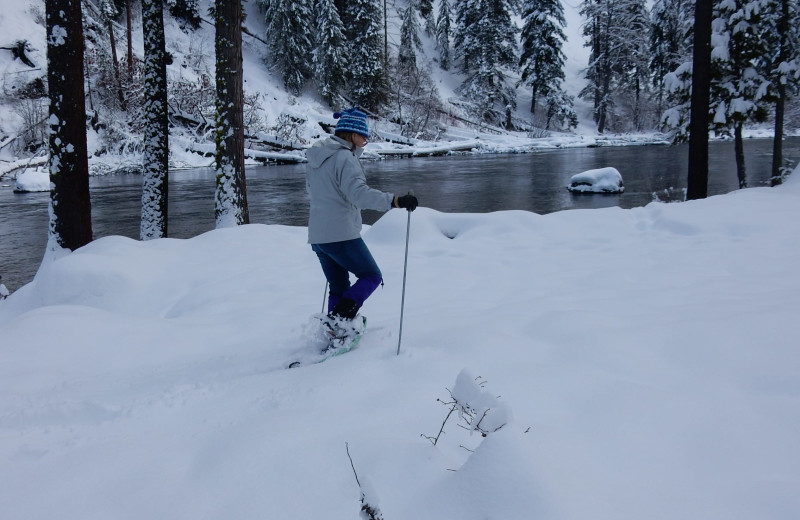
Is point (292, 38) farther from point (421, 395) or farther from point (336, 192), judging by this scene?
point (421, 395)

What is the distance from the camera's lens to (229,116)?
8.16 m

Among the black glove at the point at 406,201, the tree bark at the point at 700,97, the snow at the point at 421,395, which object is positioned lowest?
the snow at the point at 421,395

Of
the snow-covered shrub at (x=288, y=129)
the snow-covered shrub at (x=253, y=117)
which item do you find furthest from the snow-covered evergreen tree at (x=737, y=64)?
the snow-covered shrub at (x=253, y=117)

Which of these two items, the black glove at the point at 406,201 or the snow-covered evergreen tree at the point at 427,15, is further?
the snow-covered evergreen tree at the point at 427,15

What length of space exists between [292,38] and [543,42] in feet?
70.2

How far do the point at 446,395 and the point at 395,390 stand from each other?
300 millimetres

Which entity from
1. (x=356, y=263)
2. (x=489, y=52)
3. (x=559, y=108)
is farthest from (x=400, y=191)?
(x=489, y=52)

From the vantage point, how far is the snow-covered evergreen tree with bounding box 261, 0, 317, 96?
40000 mm

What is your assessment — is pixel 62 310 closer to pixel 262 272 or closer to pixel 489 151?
pixel 262 272

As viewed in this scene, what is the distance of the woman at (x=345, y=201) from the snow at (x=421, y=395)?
511 mm

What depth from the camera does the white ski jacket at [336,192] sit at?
3.64 meters

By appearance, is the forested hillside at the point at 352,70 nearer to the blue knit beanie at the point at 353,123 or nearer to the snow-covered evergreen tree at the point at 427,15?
the snow-covered evergreen tree at the point at 427,15

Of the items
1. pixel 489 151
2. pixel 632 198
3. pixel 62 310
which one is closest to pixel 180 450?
pixel 62 310

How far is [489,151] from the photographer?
38.8 m
